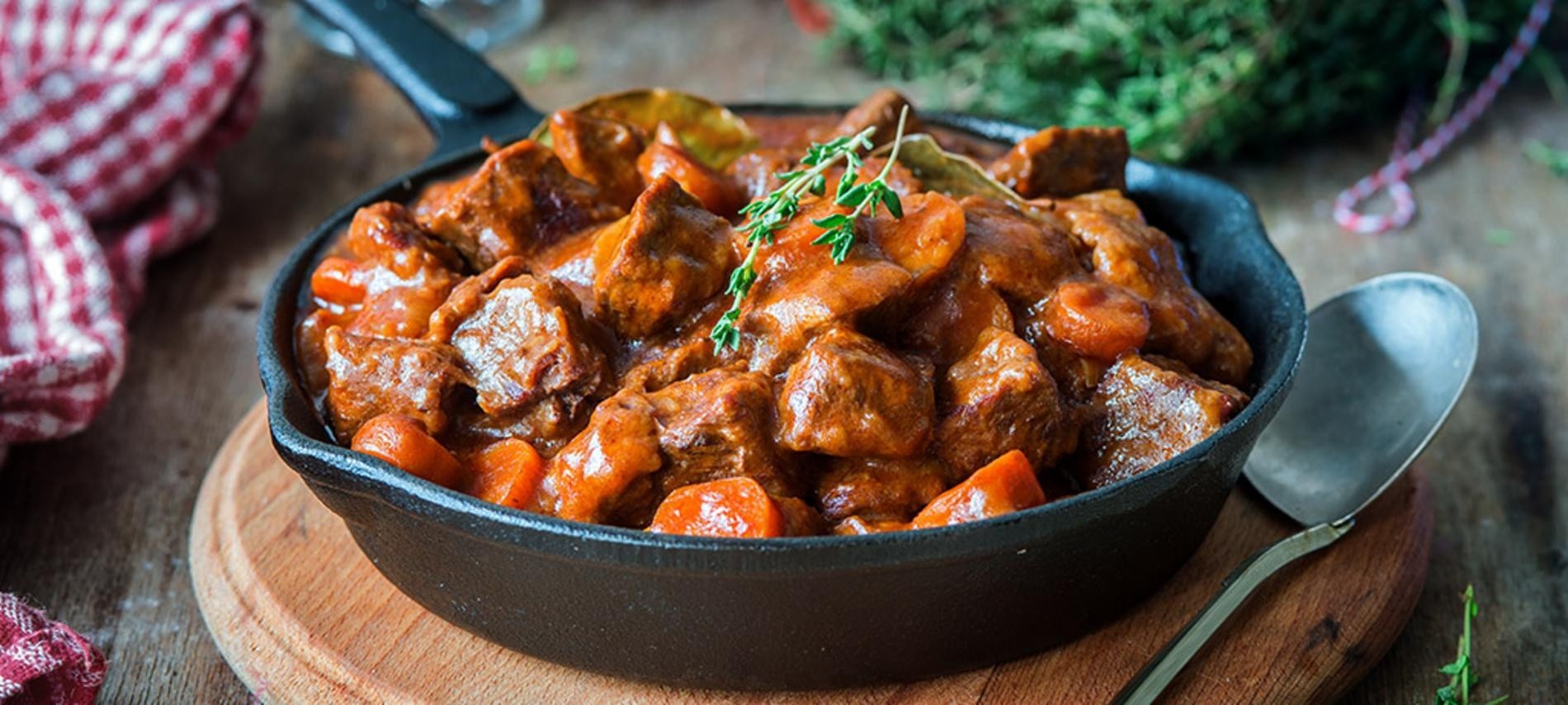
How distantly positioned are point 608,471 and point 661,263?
37cm

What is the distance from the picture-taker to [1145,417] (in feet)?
8.24

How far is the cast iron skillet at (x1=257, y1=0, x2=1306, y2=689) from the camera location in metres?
2.15

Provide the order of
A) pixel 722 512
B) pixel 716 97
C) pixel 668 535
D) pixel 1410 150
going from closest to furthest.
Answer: pixel 668 535 < pixel 722 512 < pixel 1410 150 < pixel 716 97

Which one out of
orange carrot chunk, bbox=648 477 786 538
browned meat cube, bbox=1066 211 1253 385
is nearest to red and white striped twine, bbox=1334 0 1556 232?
browned meat cube, bbox=1066 211 1253 385

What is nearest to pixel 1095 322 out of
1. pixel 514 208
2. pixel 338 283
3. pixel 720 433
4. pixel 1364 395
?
pixel 720 433

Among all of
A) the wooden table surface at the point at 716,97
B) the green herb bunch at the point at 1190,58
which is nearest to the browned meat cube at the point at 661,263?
the wooden table surface at the point at 716,97

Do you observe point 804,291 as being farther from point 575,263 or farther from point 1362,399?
point 1362,399

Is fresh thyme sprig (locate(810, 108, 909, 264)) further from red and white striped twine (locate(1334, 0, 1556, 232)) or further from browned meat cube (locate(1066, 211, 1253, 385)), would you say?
red and white striped twine (locate(1334, 0, 1556, 232))

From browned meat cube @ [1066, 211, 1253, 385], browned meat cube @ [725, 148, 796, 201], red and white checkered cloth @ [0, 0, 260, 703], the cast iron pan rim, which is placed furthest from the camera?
red and white checkered cloth @ [0, 0, 260, 703]

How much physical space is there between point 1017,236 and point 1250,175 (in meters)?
2.44

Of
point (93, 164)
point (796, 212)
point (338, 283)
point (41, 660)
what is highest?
point (796, 212)

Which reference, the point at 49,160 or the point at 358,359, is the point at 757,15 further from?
the point at 358,359

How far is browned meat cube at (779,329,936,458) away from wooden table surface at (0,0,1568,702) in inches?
41.9

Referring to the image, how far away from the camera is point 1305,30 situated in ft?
14.8
